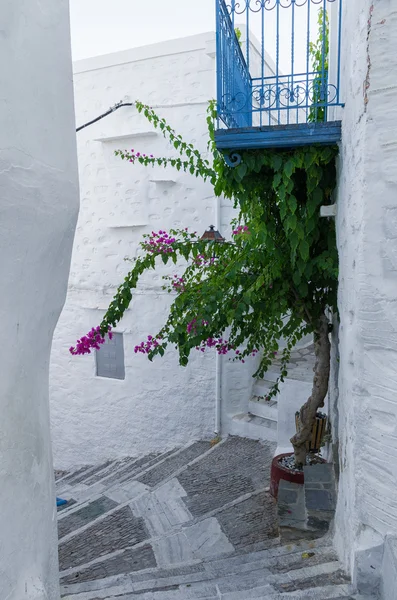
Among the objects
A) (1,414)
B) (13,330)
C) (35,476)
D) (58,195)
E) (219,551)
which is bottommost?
(219,551)

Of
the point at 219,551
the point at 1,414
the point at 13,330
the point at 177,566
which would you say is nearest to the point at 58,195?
the point at 13,330

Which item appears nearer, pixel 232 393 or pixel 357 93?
pixel 357 93

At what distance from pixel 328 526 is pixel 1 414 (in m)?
2.56

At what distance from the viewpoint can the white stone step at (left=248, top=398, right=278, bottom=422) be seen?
7442 mm

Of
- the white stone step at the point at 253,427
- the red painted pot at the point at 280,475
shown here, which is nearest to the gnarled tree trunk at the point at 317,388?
the red painted pot at the point at 280,475

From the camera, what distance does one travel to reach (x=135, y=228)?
787 cm

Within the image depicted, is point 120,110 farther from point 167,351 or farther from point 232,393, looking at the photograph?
point 232,393

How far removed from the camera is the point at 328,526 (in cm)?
367

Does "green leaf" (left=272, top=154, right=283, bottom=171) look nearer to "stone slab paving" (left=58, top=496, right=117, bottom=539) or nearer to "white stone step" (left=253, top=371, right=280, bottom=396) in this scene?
"stone slab paving" (left=58, top=496, right=117, bottom=539)

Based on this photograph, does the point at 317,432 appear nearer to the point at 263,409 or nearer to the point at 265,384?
the point at 263,409

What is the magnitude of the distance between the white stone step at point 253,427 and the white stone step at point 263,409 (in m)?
0.05

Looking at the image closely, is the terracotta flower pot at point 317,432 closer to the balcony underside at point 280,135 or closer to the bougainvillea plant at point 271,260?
the bougainvillea plant at point 271,260

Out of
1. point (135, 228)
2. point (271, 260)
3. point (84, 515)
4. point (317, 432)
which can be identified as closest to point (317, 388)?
point (317, 432)

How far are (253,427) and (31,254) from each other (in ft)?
18.5
